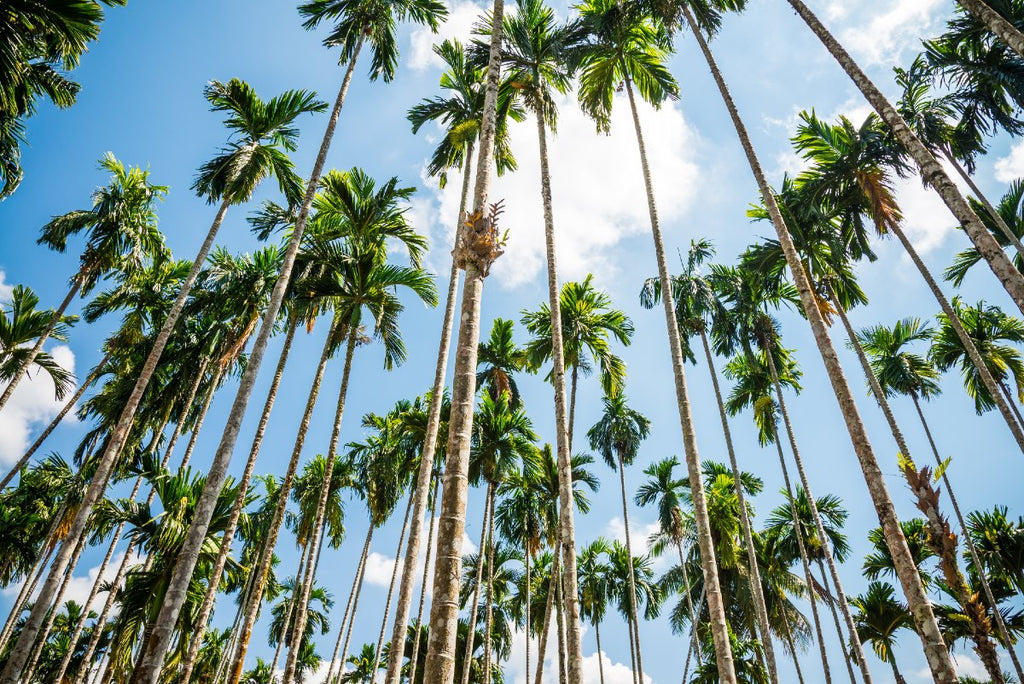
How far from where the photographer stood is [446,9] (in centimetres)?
1586

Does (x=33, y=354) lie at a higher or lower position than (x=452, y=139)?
lower

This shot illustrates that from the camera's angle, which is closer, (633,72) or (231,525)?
(231,525)

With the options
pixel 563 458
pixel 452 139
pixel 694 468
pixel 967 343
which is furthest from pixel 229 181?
pixel 967 343

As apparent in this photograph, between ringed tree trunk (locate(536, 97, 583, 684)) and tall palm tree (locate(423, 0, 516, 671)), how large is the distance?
5271 mm

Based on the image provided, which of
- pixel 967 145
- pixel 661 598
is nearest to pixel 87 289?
pixel 967 145

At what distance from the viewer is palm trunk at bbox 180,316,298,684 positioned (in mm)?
11930

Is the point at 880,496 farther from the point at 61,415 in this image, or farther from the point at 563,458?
the point at 61,415

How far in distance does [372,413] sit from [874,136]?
68.0ft

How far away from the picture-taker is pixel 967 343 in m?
12.4

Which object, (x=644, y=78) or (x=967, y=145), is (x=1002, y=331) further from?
(x=644, y=78)

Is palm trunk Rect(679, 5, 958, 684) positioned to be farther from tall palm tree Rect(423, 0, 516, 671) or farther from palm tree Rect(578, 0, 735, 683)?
tall palm tree Rect(423, 0, 516, 671)

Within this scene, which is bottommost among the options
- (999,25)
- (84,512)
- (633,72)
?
(84,512)

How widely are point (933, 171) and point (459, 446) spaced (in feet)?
26.5

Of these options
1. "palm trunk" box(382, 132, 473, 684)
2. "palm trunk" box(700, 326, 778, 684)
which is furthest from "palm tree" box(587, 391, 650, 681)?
"palm trunk" box(382, 132, 473, 684)
